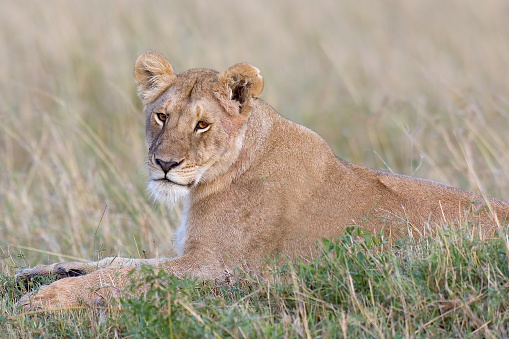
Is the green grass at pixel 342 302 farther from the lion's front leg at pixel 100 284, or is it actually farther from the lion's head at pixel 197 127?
the lion's head at pixel 197 127

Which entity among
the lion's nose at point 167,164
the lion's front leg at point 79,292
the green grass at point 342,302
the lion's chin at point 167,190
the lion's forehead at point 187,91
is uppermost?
the lion's forehead at point 187,91

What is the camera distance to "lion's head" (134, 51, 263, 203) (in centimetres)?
449

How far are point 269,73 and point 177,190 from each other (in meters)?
6.60

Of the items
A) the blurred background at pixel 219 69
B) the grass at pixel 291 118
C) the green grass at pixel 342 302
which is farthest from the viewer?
the blurred background at pixel 219 69

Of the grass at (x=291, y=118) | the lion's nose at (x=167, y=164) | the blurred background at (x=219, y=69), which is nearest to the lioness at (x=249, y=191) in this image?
the lion's nose at (x=167, y=164)

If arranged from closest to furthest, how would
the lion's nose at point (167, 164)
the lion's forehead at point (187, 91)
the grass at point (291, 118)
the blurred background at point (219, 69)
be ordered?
the grass at point (291, 118) → the lion's nose at point (167, 164) → the lion's forehead at point (187, 91) → the blurred background at point (219, 69)

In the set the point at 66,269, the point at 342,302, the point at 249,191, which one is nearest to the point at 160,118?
the point at 249,191

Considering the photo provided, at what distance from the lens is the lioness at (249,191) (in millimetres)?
4531

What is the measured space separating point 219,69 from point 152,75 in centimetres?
506

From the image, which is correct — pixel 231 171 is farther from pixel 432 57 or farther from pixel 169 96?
pixel 432 57

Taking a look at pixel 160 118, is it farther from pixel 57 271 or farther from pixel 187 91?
pixel 57 271

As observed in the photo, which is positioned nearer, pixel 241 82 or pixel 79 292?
pixel 79 292

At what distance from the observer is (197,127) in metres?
4.61

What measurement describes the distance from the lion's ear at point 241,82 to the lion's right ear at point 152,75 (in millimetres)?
439
